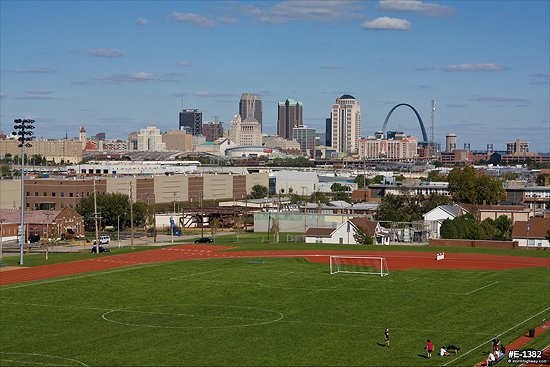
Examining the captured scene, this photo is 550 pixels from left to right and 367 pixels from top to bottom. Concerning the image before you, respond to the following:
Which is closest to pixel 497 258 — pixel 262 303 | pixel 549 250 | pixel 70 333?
pixel 549 250

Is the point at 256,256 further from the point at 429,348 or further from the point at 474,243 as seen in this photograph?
the point at 429,348

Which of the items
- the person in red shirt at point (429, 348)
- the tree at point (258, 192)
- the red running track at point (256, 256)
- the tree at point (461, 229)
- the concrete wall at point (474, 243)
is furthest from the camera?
the tree at point (258, 192)

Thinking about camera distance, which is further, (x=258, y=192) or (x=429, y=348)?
(x=258, y=192)

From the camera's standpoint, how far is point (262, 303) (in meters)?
57.3

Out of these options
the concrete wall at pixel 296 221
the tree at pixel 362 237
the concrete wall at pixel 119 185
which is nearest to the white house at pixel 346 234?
the tree at pixel 362 237

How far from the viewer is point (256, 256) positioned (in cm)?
8462

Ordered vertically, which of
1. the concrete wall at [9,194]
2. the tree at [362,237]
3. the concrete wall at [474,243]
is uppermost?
the concrete wall at [9,194]

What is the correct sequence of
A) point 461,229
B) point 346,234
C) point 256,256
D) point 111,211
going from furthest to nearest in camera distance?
1. point 111,211
2. point 461,229
3. point 346,234
4. point 256,256

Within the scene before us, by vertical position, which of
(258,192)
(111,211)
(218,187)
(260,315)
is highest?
(218,187)

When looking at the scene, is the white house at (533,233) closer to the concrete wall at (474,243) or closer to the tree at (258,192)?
the concrete wall at (474,243)

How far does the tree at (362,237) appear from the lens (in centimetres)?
9706

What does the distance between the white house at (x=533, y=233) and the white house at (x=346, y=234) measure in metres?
13.7

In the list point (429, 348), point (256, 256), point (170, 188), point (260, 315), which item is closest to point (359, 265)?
point (256, 256)

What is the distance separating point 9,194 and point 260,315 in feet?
292
